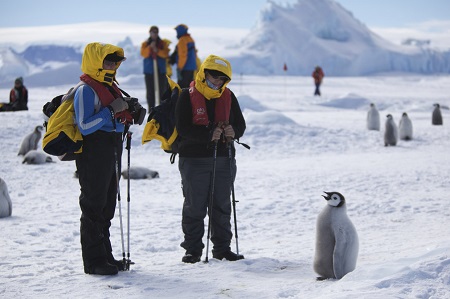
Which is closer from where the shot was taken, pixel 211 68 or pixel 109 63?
pixel 109 63

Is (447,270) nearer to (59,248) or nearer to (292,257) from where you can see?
(292,257)

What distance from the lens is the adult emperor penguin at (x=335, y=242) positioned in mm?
3846

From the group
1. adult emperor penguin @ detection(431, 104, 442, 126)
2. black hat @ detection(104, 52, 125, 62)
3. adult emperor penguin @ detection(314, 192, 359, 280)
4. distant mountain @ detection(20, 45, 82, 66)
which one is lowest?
adult emperor penguin @ detection(314, 192, 359, 280)

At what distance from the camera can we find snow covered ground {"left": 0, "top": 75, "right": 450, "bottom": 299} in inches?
142

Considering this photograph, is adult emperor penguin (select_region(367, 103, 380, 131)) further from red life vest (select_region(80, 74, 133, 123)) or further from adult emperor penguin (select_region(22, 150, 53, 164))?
red life vest (select_region(80, 74, 133, 123))

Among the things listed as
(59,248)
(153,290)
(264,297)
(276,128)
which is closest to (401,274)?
(264,297)

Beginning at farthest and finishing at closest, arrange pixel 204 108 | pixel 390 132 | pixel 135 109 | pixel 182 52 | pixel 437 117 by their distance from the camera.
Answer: pixel 437 117 → pixel 182 52 → pixel 390 132 → pixel 204 108 → pixel 135 109

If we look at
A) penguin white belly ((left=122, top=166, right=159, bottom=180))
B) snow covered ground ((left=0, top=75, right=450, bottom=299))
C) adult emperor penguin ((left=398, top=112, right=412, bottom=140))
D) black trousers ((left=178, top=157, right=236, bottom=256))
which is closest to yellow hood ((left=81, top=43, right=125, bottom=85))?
black trousers ((left=178, top=157, right=236, bottom=256))

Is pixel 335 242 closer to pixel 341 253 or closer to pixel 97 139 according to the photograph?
pixel 341 253

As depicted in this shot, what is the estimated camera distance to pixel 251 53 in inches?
1650

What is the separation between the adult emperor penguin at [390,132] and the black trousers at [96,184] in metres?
8.60

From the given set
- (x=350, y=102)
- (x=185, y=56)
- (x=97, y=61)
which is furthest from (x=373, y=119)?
(x=97, y=61)

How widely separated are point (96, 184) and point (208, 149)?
862 mm

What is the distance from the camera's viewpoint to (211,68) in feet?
14.0
